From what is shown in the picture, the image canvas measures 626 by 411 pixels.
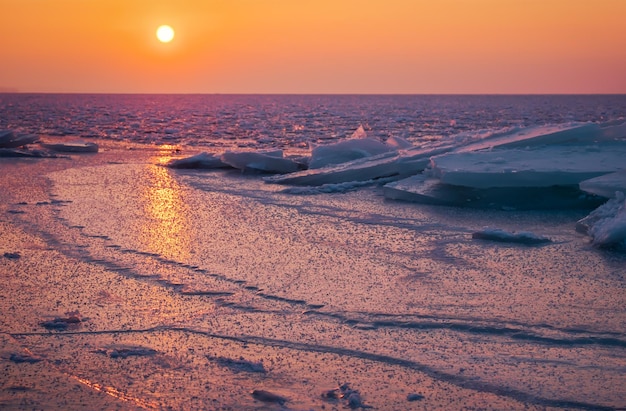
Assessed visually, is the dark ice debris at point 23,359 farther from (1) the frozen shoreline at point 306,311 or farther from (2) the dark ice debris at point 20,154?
(2) the dark ice debris at point 20,154

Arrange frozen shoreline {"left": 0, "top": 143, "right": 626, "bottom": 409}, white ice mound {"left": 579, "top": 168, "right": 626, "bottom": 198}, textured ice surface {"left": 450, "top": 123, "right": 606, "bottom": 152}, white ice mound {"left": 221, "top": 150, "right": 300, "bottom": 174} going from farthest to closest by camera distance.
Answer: white ice mound {"left": 221, "top": 150, "right": 300, "bottom": 174}, textured ice surface {"left": 450, "top": 123, "right": 606, "bottom": 152}, white ice mound {"left": 579, "top": 168, "right": 626, "bottom": 198}, frozen shoreline {"left": 0, "top": 143, "right": 626, "bottom": 409}

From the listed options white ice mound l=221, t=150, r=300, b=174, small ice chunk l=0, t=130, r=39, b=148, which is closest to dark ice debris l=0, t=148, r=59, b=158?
small ice chunk l=0, t=130, r=39, b=148

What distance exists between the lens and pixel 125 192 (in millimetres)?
7246

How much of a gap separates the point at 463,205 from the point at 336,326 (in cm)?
375

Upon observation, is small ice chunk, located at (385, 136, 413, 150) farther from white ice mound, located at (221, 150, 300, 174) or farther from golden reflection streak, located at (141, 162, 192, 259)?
golden reflection streak, located at (141, 162, 192, 259)

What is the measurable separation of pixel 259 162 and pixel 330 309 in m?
6.11

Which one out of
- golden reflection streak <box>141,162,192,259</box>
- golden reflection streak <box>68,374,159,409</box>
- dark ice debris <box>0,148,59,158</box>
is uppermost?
dark ice debris <box>0,148,59,158</box>

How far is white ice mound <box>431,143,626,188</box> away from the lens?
6086 mm

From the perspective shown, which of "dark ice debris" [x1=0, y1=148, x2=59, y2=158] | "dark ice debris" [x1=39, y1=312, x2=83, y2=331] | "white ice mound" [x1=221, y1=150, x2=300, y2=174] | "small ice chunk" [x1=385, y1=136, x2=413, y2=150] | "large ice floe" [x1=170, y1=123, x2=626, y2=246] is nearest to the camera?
"dark ice debris" [x1=39, y1=312, x2=83, y2=331]

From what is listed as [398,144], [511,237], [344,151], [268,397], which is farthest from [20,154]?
[268,397]

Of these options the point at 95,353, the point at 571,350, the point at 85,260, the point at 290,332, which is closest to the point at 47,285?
the point at 85,260

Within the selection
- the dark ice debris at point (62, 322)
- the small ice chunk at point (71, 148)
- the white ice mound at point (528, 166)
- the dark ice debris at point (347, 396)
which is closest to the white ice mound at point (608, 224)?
the white ice mound at point (528, 166)

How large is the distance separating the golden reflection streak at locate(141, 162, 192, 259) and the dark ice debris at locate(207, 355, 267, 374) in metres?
1.80

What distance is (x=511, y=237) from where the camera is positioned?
4879 millimetres
